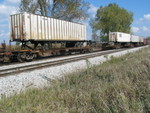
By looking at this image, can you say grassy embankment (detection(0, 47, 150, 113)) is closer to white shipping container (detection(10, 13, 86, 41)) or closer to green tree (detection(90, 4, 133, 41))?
white shipping container (detection(10, 13, 86, 41))

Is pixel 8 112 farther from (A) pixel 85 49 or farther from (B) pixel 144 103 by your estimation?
(A) pixel 85 49

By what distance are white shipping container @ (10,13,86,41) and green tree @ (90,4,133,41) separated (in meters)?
41.4

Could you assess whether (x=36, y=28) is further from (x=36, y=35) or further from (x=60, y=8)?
(x=60, y=8)

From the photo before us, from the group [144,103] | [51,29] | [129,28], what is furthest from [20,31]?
[129,28]

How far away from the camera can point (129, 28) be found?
207ft

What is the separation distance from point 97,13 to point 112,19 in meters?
7.48

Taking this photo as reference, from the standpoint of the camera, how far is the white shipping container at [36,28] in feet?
48.0

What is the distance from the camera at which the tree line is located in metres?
29.4

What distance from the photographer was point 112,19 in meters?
57.7

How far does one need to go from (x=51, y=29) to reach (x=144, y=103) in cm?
1485

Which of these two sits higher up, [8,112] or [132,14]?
[132,14]

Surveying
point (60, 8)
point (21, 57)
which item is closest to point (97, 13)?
point (60, 8)

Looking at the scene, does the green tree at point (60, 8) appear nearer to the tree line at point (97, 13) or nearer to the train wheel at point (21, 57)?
the tree line at point (97, 13)

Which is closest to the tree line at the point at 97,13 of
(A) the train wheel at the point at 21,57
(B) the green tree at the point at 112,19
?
(B) the green tree at the point at 112,19
